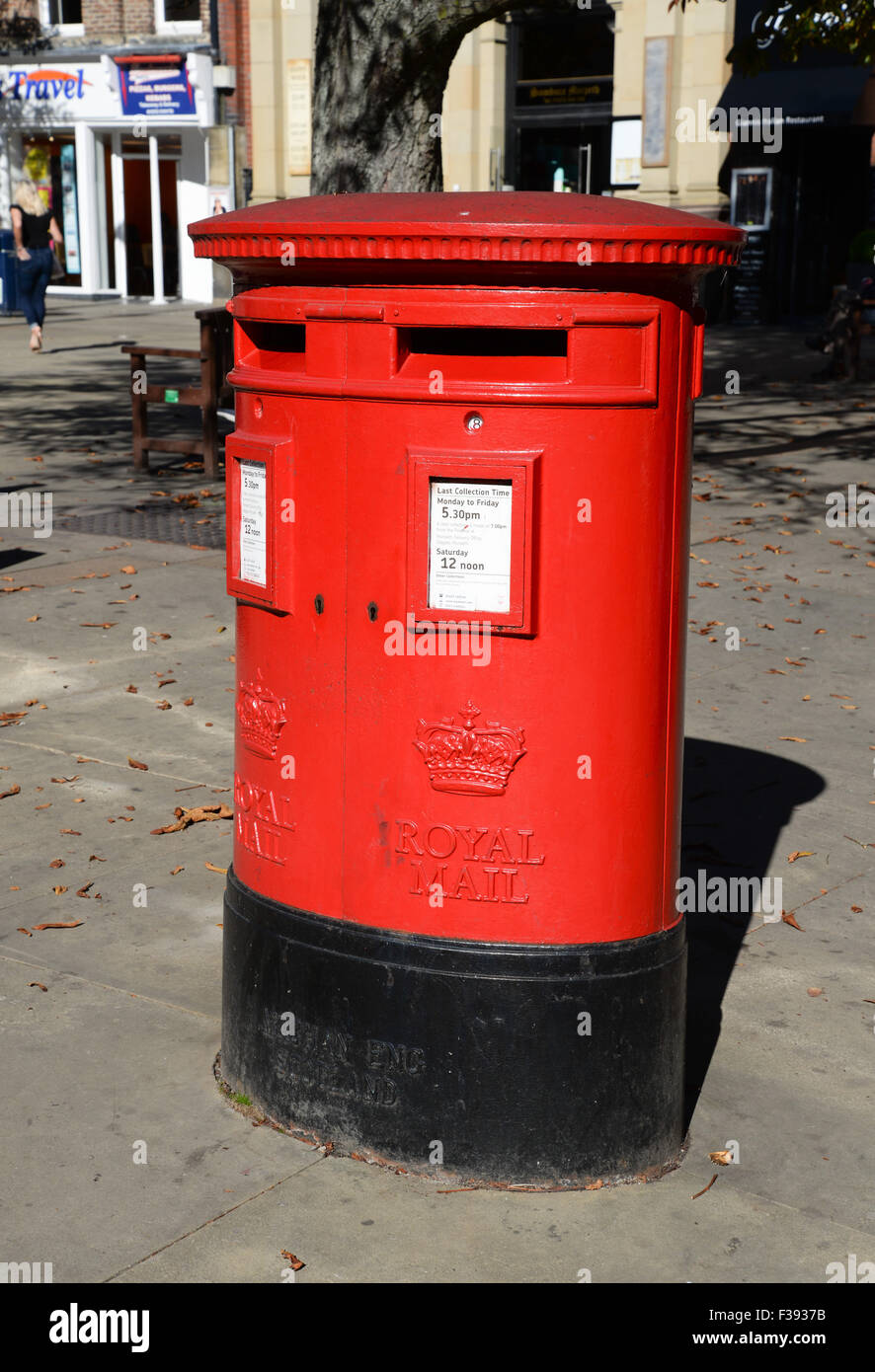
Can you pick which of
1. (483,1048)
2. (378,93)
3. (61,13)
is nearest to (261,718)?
(483,1048)

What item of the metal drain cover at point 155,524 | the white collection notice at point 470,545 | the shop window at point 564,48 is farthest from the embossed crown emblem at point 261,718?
the shop window at point 564,48

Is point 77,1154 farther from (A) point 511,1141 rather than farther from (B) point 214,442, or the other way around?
(B) point 214,442

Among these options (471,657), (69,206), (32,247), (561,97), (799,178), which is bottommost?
(471,657)

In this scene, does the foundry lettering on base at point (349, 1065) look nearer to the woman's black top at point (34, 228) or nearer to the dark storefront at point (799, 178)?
the woman's black top at point (34, 228)

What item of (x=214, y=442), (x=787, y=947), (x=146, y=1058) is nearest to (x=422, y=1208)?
(x=146, y=1058)

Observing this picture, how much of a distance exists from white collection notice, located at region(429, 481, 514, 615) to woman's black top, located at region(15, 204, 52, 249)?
19160mm

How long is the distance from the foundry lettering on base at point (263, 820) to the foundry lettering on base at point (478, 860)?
0.37m

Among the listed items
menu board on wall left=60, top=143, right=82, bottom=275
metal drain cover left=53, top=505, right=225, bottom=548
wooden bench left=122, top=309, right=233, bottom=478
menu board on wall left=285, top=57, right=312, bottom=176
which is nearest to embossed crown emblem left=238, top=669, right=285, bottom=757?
metal drain cover left=53, top=505, right=225, bottom=548

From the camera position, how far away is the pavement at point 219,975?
10.3 feet

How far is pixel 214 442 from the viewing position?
39.3 ft

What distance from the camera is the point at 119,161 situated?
31.1 metres

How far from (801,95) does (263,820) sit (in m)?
23.5

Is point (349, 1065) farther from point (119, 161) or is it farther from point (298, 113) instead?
point (119, 161)

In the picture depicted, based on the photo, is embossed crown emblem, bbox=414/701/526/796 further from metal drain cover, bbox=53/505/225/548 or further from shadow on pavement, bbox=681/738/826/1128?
metal drain cover, bbox=53/505/225/548
